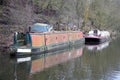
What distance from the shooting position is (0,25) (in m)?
31.8

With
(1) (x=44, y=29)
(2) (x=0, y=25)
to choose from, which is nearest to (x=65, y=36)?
(1) (x=44, y=29)

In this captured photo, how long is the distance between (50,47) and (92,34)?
21.1 meters

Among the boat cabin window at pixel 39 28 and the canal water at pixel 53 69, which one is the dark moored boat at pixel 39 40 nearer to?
the boat cabin window at pixel 39 28

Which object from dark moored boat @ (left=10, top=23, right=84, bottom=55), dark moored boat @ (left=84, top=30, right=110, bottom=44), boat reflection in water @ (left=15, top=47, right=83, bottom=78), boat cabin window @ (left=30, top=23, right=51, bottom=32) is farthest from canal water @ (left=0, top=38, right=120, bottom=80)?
dark moored boat @ (left=84, top=30, right=110, bottom=44)

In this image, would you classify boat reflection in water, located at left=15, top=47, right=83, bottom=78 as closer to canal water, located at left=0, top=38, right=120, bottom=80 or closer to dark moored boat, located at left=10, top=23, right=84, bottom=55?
canal water, located at left=0, top=38, right=120, bottom=80

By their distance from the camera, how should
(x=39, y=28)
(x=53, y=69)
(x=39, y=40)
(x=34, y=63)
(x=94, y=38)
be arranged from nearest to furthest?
(x=53, y=69) → (x=34, y=63) → (x=39, y=40) → (x=39, y=28) → (x=94, y=38)

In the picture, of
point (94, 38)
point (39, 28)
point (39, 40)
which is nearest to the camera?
point (39, 40)

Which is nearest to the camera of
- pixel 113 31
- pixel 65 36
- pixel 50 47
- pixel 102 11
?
pixel 50 47

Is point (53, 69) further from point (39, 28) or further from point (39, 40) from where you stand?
point (39, 28)

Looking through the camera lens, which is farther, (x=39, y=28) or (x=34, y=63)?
(x=39, y=28)

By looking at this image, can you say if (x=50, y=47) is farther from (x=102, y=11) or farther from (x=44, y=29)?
(x=102, y=11)

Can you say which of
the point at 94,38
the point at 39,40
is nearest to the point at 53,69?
the point at 39,40

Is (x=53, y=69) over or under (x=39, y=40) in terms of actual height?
under

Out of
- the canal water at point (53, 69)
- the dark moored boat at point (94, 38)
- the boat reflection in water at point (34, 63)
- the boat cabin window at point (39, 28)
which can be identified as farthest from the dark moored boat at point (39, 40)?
the dark moored boat at point (94, 38)
